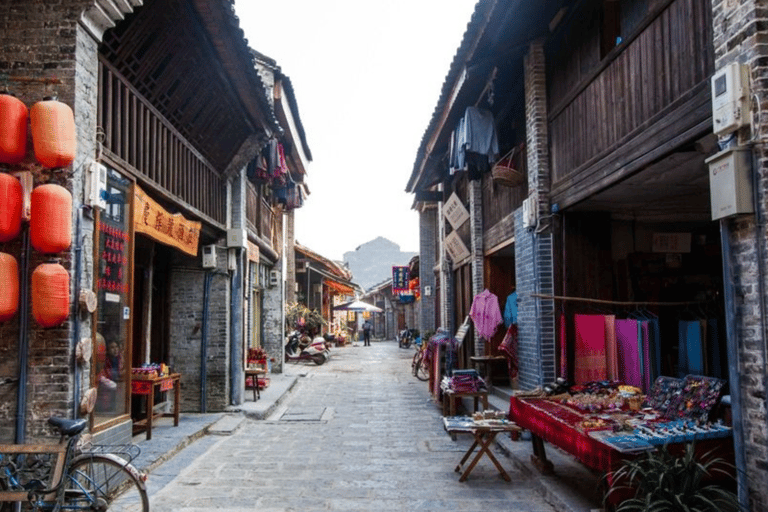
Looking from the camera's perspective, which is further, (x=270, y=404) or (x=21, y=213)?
(x=270, y=404)

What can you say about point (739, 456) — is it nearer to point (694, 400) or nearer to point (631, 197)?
point (694, 400)

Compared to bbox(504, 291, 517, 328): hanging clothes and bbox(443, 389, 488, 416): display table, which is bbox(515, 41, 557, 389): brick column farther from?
bbox(504, 291, 517, 328): hanging clothes

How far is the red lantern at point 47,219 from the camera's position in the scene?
4.76m

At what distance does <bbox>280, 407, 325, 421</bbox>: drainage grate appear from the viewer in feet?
35.0

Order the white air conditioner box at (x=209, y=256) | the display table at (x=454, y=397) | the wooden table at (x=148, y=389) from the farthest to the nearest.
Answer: the white air conditioner box at (x=209, y=256) < the display table at (x=454, y=397) < the wooden table at (x=148, y=389)

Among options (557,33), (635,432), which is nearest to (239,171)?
(557,33)

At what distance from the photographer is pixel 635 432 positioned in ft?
15.9

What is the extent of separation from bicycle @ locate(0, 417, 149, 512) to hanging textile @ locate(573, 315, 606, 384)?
5061 mm

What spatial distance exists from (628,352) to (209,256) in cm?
631

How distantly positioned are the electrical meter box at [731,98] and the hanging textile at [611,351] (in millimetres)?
3875

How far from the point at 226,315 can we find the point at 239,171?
8.02 feet

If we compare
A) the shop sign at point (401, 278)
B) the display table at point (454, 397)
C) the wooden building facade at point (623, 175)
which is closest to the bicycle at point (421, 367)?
the wooden building facade at point (623, 175)

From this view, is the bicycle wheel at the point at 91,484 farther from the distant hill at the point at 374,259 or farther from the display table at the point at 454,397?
the distant hill at the point at 374,259

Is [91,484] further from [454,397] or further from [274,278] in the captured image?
[274,278]
